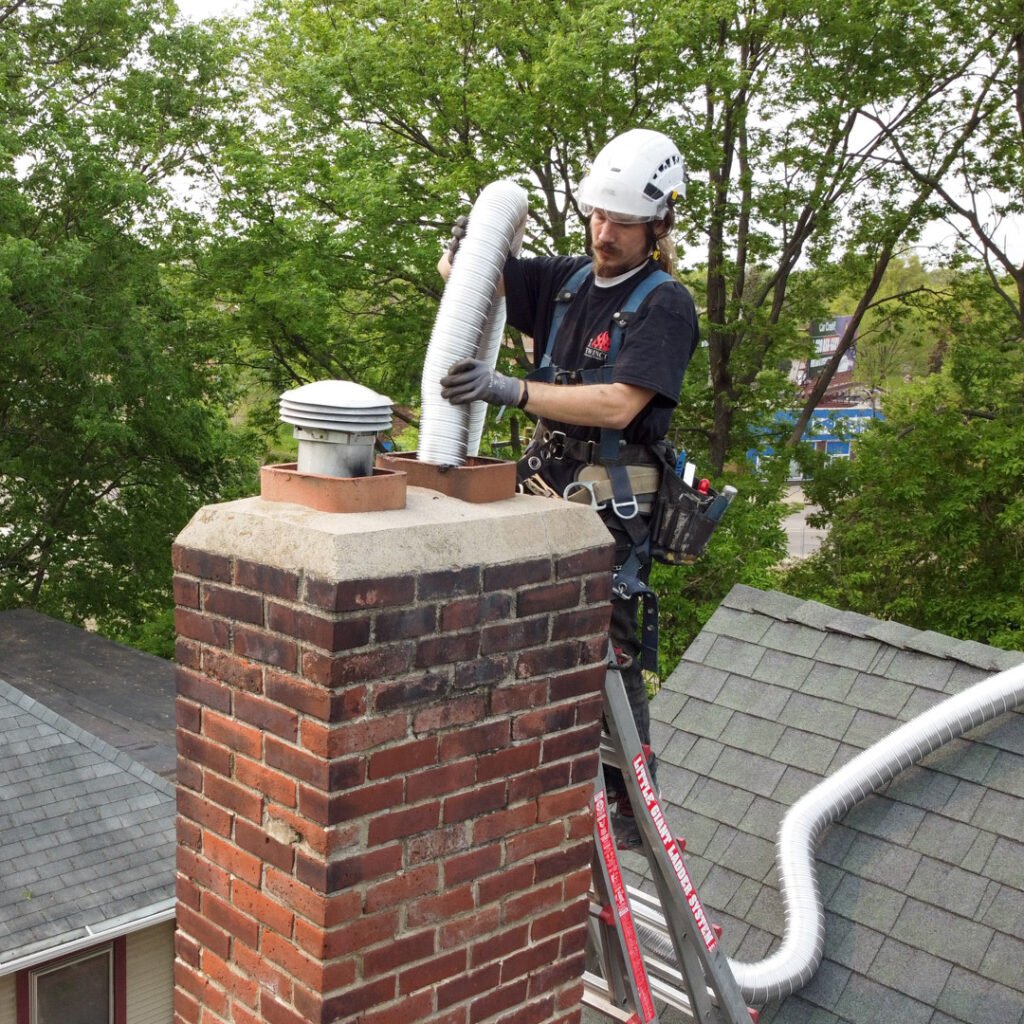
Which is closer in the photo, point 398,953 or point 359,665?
point 359,665

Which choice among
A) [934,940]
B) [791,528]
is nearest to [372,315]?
[934,940]

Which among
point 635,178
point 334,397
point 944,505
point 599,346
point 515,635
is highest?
point 635,178

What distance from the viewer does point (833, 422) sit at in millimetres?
21797

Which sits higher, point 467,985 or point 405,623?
point 405,623

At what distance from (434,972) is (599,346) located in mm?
1833

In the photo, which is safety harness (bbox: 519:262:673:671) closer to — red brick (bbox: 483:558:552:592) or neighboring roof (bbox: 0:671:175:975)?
red brick (bbox: 483:558:552:592)

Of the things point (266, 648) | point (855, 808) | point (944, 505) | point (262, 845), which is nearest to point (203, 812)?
point (262, 845)

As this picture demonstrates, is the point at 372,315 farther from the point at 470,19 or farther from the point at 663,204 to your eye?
the point at 663,204

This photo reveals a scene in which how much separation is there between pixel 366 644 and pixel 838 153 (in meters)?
18.9

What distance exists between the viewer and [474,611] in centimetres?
255

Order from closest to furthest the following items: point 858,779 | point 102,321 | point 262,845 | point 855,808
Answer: point 262,845 → point 858,779 → point 855,808 → point 102,321

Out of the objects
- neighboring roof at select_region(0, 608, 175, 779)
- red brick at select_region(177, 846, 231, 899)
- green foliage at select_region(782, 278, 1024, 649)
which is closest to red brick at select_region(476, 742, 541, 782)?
red brick at select_region(177, 846, 231, 899)

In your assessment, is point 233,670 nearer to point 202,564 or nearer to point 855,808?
point 202,564

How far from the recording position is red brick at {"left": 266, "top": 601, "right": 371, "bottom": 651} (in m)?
2.30
